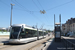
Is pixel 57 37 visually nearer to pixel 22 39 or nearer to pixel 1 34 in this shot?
pixel 22 39

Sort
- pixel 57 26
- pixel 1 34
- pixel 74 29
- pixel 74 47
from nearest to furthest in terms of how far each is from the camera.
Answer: pixel 74 47, pixel 57 26, pixel 1 34, pixel 74 29

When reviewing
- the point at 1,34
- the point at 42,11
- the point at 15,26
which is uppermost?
the point at 42,11

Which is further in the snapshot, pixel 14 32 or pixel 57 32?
pixel 57 32

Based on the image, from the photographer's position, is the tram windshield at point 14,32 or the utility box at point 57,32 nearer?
the tram windshield at point 14,32

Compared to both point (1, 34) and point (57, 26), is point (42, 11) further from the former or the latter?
point (1, 34)

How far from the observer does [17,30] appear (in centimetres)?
1495

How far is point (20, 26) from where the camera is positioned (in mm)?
15289

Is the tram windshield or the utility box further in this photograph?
the utility box

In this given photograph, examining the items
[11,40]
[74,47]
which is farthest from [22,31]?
[74,47]

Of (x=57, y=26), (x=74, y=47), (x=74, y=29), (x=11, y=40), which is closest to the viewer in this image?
(x=74, y=47)

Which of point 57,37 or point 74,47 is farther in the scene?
point 57,37

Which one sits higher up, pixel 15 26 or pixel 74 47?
pixel 15 26

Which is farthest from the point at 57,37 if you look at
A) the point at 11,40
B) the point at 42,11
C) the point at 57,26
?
the point at 11,40

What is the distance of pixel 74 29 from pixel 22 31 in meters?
61.5
